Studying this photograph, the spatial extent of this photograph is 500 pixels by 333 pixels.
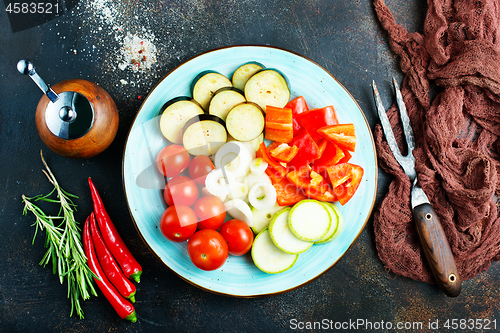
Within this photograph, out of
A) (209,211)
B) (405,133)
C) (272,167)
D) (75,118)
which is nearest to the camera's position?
(75,118)

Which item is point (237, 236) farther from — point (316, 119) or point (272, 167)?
point (316, 119)

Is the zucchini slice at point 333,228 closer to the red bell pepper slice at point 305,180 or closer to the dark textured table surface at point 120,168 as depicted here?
the red bell pepper slice at point 305,180

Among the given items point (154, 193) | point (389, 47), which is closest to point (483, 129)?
point (389, 47)

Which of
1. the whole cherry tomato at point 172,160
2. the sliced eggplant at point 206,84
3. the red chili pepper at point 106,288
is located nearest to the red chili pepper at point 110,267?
the red chili pepper at point 106,288

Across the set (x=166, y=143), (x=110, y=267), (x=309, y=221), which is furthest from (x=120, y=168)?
(x=309, y=221)

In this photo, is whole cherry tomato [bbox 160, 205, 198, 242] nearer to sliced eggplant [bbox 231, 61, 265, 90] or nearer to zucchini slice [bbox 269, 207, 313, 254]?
zucchini slice [bbox 269, 207, 313, 254]

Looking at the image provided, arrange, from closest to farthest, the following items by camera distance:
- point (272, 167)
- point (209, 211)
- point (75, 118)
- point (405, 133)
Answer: point (75, 118), point (209, 211), point (272, 167), point (405, 133)
